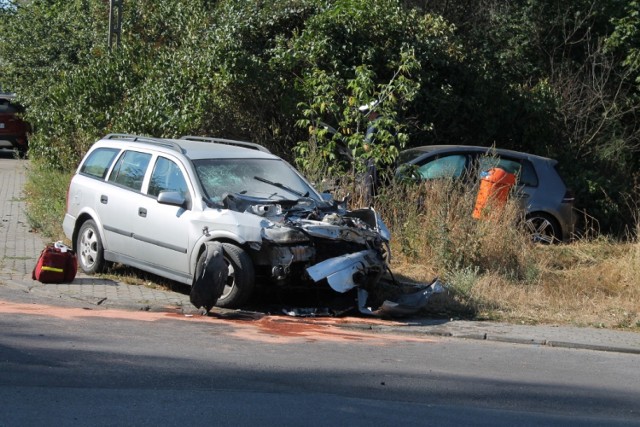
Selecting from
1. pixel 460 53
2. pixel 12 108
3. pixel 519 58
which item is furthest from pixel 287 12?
pixel 12 108

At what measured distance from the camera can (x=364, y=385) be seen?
675 centimetres

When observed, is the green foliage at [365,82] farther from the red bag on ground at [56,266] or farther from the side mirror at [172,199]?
the red bag on ground at [56,266]

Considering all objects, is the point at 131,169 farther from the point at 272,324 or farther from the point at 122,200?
the point at 272,324

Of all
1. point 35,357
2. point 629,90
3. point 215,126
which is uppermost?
point 629,90

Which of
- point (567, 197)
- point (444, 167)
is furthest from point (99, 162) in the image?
point (567, 197)

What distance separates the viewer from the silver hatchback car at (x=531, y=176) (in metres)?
13.8

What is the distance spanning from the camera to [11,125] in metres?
27.6

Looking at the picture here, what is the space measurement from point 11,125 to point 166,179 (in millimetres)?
18860

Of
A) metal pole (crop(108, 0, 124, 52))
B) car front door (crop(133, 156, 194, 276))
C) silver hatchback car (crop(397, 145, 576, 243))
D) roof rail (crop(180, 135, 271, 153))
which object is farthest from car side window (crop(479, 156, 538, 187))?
metal pole (crop(108, 0, 124, 52))

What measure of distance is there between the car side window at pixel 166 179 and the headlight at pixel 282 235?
127cm

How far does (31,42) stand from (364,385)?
21.3m

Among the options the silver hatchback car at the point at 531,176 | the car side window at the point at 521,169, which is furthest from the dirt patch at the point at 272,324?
the car side window at the point at 521,169

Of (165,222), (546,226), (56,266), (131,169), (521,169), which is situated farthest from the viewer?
(521,169)

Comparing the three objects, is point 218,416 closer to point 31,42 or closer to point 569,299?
point 569,299
